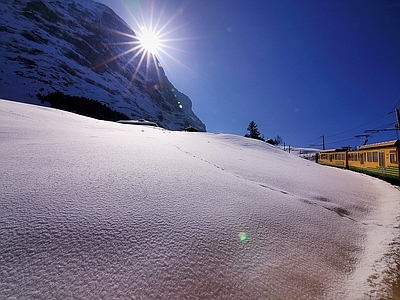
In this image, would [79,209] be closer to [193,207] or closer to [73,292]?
[73,292]

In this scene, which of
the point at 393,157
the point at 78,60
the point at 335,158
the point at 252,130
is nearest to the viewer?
the point at 393,157

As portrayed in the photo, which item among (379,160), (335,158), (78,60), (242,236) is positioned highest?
(78,60)

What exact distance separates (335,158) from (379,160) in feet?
20.3

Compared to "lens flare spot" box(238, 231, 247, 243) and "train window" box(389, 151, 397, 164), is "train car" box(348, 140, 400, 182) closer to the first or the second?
"train window" box(389, 151, 397, 164)

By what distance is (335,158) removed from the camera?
15.5 m

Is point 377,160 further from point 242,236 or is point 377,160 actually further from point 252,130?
point 252,130

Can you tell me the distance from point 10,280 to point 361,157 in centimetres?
1524

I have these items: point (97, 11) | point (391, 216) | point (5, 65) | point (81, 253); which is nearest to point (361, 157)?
point (391, 216)

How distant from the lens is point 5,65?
46.8 metres

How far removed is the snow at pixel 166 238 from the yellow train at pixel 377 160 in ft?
30.7

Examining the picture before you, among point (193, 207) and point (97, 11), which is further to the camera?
point (97, 11)

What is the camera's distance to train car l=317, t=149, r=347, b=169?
45.5ft

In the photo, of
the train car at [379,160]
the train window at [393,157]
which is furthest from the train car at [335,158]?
the train window at [393,157]

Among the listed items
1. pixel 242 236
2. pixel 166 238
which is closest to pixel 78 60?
pixel 166 238
